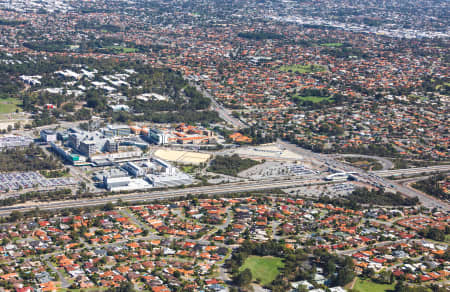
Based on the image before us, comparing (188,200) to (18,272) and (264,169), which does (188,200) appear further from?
(18,272)

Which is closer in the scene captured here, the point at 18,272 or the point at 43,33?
the point at 18,272

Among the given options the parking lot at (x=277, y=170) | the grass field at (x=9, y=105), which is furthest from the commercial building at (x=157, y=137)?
the grass field at (x=9, y=105)

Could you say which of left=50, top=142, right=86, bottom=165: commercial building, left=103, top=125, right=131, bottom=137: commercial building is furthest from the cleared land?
left=50, top=142, right=86, bottom=165: commercial building

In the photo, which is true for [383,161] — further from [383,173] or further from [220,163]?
[220,163]

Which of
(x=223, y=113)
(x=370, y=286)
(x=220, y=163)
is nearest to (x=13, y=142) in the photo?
(x=220, y=163)

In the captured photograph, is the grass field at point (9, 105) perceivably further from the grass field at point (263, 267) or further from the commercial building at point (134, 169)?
the grass field at point (263, 267)

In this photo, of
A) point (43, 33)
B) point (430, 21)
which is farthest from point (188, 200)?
point (430, 21)
